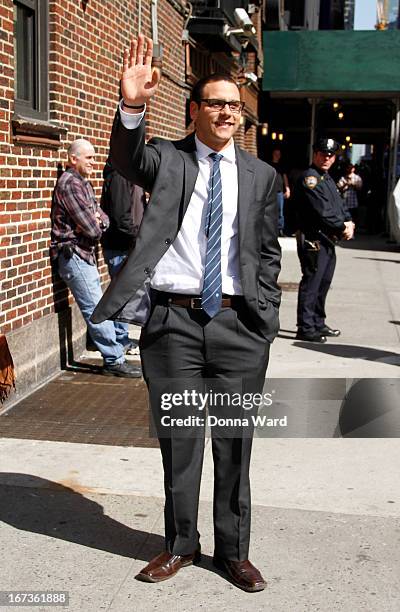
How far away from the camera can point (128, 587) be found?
3.75 metres

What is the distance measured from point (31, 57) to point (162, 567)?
4782mm

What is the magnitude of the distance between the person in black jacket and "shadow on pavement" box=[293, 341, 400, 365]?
219cm

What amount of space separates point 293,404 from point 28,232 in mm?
2475

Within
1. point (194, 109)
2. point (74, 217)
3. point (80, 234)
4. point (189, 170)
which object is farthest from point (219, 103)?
point (80, 234)

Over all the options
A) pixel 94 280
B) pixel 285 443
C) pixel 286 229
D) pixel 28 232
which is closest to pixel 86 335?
pixel 94 280

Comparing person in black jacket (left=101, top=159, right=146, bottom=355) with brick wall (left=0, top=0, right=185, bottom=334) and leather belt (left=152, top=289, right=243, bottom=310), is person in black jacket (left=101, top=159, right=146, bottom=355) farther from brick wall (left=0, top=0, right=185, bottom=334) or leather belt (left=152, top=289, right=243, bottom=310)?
leather belt (left=152, top=289, right=243, bottom=310)

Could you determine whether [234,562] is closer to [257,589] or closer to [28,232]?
[257,589]

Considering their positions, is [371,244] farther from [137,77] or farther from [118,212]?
[137,77]

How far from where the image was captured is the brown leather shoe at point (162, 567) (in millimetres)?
3809

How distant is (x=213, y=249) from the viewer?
371 centimetres

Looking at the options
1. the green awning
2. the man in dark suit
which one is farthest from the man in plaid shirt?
the green awning

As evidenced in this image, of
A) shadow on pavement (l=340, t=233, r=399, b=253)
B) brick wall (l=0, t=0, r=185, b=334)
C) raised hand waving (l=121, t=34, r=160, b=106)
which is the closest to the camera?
raised hand waving (l=121, t=34, r=160, b=106)

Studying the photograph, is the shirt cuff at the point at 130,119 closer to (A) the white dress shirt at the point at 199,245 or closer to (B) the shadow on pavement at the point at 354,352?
(A) the white dress shirt at the point at 199,245

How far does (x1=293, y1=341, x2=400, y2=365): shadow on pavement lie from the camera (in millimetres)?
8375
